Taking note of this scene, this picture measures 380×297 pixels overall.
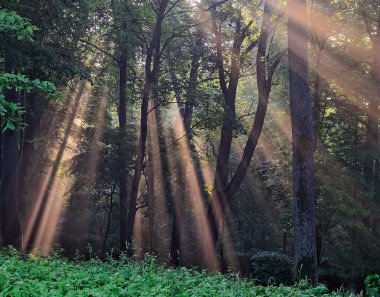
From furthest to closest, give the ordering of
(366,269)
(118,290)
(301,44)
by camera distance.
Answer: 1. (366,269)
2. (301,44)
3. (118,290)

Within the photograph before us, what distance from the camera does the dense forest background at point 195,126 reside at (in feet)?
55.1

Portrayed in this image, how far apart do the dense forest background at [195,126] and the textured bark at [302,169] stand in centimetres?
473

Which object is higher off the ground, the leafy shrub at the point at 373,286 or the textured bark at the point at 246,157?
the textured bark at the point at 246,157

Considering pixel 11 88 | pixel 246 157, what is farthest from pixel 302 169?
pixel 246 157

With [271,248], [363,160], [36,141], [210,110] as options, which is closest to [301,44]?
[210,110]

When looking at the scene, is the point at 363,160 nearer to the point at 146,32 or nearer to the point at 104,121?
the point at 146,32

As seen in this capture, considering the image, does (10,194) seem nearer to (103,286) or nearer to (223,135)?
(223,135)

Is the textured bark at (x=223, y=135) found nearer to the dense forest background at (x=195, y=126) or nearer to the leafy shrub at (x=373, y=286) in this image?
the dense forest background at (x=195, y=126)

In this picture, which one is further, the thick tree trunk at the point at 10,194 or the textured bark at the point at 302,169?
the thick tree trunk at the point at 10,194

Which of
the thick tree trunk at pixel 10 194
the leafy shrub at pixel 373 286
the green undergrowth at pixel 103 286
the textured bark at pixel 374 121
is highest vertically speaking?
the textured bark at pixel 374 121

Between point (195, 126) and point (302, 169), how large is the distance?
9331 millimetres

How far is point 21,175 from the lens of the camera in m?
20.1

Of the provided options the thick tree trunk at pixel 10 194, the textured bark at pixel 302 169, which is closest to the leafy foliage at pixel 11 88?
the textured bark at pixel 302 169

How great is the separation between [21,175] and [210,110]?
345 inches
